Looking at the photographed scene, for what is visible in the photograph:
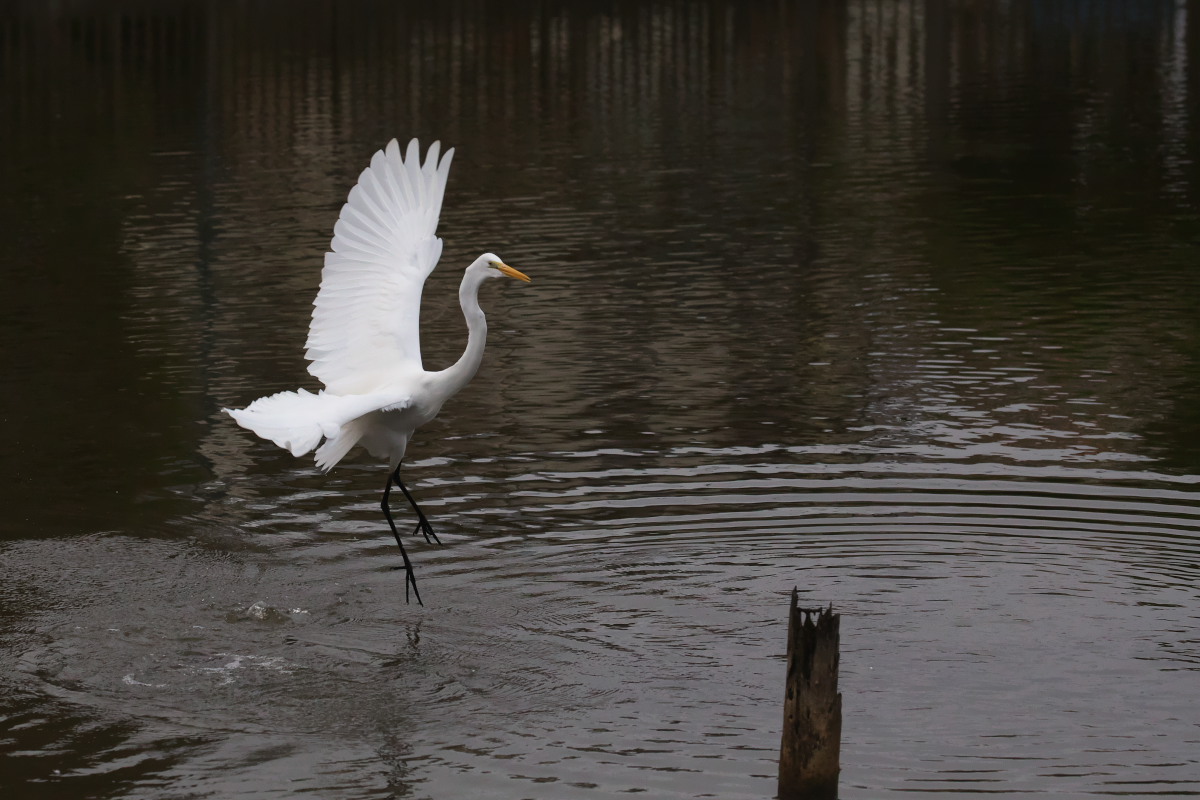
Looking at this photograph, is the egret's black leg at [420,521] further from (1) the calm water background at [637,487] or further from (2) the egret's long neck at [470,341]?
(2) the egret's long neck at [470,341]

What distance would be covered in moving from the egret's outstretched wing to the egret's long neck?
0.40 m

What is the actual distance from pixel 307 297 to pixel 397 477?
31.1 ft

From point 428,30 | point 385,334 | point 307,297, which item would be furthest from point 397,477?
point 428,30

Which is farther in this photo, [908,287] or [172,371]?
[908,287]

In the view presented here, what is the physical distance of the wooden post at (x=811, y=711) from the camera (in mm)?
6676

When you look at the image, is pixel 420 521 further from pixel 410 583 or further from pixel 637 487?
pixel 637 487

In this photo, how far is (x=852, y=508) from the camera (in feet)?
36.4

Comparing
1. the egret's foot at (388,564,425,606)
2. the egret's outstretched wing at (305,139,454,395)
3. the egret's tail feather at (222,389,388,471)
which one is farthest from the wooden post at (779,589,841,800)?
the egret's outstretched wing at (305,139,454,395)

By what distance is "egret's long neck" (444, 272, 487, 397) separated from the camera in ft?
31.2

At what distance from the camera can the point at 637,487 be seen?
38.4 ft

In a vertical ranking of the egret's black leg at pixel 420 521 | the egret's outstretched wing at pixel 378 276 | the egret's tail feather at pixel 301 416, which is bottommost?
the egret's black leg at pixel 420 521

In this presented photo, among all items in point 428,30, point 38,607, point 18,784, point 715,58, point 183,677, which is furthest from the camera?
point 428,30

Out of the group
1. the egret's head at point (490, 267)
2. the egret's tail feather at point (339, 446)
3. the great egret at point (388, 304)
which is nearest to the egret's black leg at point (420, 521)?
the great egret at point (388, 304)

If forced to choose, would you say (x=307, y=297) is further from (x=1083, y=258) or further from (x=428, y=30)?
(x=428, y=30)
